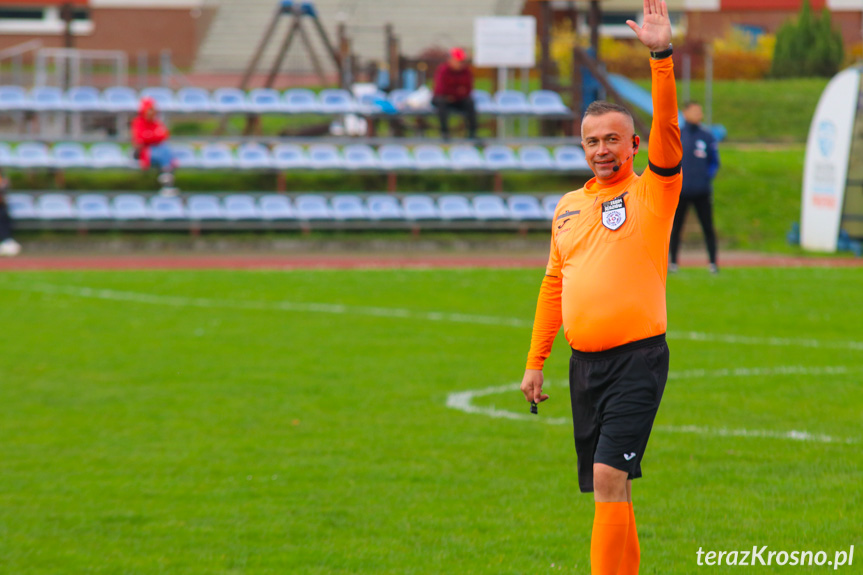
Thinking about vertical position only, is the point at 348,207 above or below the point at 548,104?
below

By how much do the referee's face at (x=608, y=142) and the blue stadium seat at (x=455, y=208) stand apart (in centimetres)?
1747

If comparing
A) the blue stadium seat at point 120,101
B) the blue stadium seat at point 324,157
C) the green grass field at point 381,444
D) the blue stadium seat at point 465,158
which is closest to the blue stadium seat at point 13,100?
the blue stadium seat at point 120,101

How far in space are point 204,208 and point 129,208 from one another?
146 cm

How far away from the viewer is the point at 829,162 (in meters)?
19.1

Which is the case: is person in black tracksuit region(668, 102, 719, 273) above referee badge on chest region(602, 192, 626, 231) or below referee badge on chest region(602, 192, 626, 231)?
below

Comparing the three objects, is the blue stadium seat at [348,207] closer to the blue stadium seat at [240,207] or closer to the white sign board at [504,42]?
the blue stadium seat at [240,207]

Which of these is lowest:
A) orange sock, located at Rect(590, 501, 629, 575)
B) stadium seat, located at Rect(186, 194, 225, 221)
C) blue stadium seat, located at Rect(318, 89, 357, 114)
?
stadium seat, located at Rect(186, 194, 225, 221)

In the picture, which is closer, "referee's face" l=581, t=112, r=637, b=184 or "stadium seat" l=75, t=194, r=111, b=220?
"referee's face" l=581, t=112, r=637, b=184

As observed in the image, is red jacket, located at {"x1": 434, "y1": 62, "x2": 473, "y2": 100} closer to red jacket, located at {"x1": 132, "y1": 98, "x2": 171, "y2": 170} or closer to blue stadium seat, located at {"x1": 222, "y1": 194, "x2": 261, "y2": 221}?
blue stadium seat, located at {"x1": 222, "y1": 194, "x2": 261, "y2": 221}

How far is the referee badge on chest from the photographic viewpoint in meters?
3.90

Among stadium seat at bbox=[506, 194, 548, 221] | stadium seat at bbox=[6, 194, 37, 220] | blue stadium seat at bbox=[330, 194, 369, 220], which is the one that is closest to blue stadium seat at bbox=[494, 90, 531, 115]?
stadium seat at bbox=[506, 194, 548, 221]

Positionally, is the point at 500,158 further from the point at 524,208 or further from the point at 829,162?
the point at 829,162

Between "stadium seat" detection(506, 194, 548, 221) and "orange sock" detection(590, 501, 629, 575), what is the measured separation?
58.0 feet

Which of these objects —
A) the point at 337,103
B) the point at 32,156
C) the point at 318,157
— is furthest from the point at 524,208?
the point at 32,156
